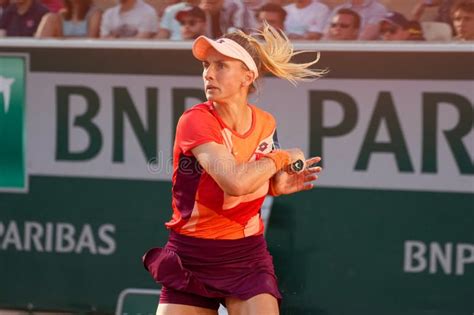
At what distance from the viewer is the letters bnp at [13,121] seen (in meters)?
6.62

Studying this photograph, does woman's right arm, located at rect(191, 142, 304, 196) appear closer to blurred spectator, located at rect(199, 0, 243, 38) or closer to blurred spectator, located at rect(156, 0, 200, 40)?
blurred spectator, located at rect(199, 0, 243, 38)

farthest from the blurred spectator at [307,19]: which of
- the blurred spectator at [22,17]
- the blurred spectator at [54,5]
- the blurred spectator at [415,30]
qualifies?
the blurred spectator at [22,17]

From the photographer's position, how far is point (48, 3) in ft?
21.7

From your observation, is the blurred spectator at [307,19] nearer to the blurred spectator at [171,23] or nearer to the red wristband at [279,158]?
the blurred spectator at [171,23]

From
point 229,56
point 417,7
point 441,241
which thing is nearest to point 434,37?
point 417,7

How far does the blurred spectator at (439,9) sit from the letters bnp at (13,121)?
8.09ft

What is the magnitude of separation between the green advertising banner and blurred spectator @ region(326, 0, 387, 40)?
91 millimetres

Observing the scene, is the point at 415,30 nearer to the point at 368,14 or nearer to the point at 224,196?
the point at 368,14

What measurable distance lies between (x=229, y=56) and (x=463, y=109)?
217 centimetres

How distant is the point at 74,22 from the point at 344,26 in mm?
1695

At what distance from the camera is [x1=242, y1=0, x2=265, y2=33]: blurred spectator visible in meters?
6.21

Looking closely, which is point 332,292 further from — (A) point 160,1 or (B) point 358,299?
(A) point 160,1

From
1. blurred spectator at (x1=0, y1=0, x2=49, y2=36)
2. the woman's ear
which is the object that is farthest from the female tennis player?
blurred spectator at (x1=0, y1=0, x2=49, y2=36)

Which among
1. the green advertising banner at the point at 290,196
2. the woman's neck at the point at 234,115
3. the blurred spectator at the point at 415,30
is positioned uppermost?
the blurred spectator at the point at 415,30
